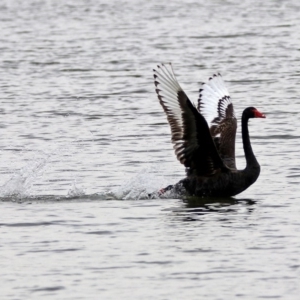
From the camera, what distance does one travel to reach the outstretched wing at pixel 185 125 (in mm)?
12008

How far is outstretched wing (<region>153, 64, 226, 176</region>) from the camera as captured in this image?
12.0 metres

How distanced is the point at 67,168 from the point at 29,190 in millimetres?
1476

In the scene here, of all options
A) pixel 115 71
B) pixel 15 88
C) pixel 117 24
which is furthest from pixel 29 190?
pixel 117 24

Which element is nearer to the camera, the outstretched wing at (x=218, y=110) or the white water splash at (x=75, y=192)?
the white water splash at (x=75, y=192)

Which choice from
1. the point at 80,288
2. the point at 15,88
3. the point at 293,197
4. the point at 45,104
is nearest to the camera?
the point at 80,288

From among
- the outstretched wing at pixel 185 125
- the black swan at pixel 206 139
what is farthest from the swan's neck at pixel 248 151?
the outstretched wing at pixel 185 125

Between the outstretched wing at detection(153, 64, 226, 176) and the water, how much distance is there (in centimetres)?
48

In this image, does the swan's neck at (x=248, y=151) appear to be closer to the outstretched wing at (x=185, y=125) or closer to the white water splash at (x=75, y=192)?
the outstretched wing at (x=185, y=125)

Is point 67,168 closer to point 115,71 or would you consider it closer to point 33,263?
point 33,263

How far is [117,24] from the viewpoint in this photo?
37250 millimetres

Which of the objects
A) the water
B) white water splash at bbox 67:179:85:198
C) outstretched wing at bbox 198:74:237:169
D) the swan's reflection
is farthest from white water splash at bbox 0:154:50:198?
outstretched wing at bbox 198:74:237:169

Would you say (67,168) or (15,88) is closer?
(67,168)

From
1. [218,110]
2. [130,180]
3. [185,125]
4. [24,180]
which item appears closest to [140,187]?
[130,180]

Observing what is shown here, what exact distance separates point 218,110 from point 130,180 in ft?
4.48
